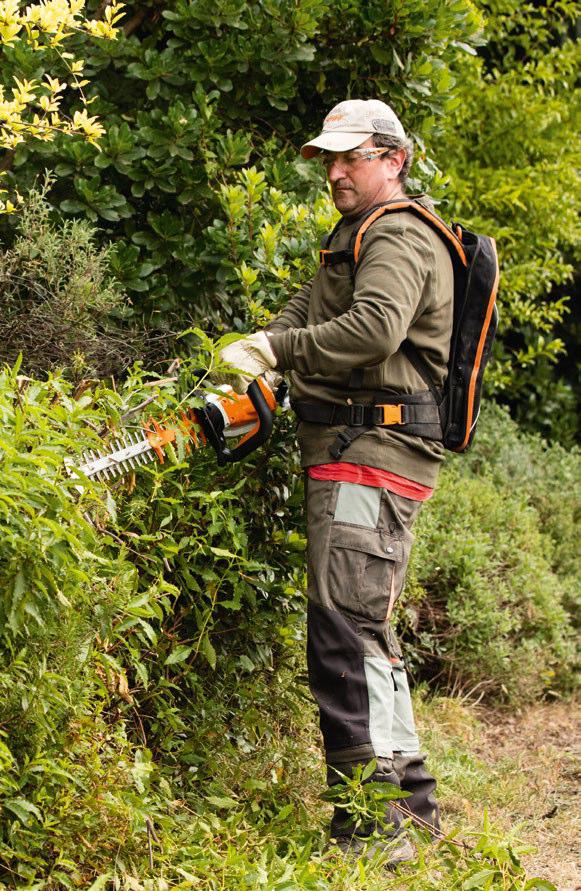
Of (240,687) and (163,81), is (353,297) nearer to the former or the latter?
(240,687)

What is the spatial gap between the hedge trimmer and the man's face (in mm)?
690

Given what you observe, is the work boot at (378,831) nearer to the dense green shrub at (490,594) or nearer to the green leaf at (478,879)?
the green leaf at (478,879)

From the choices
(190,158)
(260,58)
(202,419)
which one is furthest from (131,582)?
(260,58)

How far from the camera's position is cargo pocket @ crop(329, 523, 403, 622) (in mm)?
3525

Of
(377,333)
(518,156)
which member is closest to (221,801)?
(377,333)

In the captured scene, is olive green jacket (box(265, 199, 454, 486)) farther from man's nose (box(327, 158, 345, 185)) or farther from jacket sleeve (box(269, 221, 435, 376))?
man's nose (box(327, 158, 345, 185))

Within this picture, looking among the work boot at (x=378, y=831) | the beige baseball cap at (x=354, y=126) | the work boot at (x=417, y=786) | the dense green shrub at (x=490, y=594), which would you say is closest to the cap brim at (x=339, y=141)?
the beige baseball cap at (x=354, y=126)

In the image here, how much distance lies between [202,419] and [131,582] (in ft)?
2.04

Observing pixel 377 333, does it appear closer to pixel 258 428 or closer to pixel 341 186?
pixel 258 428

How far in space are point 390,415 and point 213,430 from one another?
0.57 m

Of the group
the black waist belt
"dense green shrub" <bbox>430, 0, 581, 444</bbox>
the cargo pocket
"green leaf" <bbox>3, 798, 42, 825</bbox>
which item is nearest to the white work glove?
the black waist belt

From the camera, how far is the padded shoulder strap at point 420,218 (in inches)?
141

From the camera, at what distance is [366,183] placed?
146 inches

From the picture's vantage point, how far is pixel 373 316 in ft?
11.1
